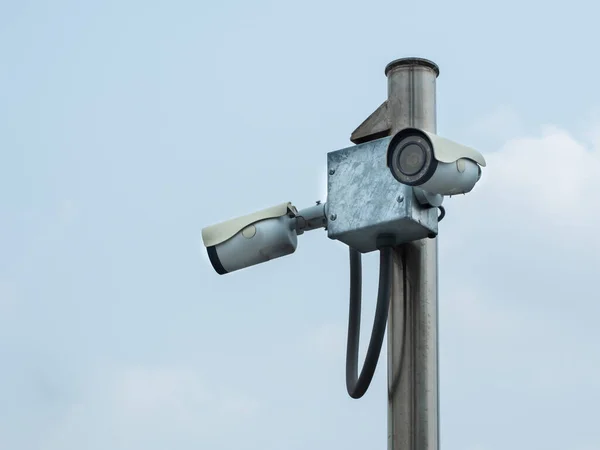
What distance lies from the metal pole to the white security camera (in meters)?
0.47

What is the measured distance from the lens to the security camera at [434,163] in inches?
207

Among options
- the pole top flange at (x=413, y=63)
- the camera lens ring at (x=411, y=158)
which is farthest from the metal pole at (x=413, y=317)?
the camera lens ring at (x=411, y=158)

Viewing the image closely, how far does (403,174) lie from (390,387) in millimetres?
813

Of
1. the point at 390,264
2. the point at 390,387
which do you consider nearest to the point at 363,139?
the point at 390,264

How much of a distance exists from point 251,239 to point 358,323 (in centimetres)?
54

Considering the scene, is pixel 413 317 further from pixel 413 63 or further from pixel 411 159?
pixel 413 63

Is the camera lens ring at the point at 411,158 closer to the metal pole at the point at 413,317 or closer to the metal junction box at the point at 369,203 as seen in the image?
the metal junction box at the point at 369,203

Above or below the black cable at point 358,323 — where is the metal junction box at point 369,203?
above

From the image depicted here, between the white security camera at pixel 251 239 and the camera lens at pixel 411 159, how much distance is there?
26.9 inches

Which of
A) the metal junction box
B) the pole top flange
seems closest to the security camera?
the metal junction box

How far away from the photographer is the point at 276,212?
233 inches

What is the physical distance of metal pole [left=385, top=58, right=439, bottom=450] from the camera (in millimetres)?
5465

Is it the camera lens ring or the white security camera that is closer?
the camera lens ring

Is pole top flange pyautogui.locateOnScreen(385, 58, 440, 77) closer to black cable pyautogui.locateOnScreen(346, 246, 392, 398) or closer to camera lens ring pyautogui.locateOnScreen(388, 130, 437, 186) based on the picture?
camera lens ring pyautogui.locateOnScreen(388, 130, 437, 186)
